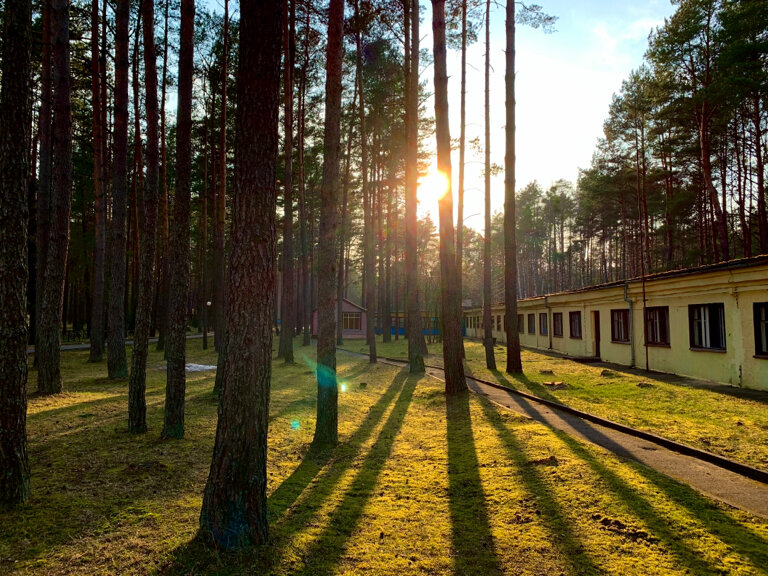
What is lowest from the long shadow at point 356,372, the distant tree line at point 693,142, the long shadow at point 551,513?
the long shadow at point 356,372

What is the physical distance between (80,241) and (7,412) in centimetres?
2966

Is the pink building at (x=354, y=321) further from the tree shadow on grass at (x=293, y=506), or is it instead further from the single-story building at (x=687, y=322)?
the tree shadow on grass at (x=293, y=506)

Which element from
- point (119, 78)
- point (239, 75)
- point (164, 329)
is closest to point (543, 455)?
point (239, 75)

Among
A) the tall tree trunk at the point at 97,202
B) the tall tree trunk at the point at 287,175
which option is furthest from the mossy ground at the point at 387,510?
the tall tree trunk at the point at 287,175

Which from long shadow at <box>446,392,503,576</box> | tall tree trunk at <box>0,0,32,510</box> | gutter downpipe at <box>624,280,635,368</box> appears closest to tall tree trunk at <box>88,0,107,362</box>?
tall tree trunk at <box>0,0,32,510</box>

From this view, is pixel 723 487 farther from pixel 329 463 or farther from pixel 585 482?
pixel 329 463

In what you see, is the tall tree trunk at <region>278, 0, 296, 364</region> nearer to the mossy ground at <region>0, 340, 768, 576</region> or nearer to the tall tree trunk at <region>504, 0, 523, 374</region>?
the tall tree trunk at <region>504, 0, 523, 374</region>

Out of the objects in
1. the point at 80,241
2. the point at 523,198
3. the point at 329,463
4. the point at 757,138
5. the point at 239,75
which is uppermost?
the point at 523,198

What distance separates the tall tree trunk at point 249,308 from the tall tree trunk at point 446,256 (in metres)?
6.82

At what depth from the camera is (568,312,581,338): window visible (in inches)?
842

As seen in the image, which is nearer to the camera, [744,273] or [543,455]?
[543,455]

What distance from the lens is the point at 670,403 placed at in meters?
9.21

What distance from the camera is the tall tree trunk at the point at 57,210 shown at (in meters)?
9.56

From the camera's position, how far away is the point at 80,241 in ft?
93.3
